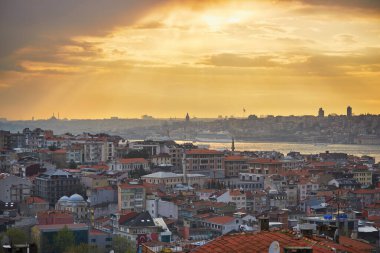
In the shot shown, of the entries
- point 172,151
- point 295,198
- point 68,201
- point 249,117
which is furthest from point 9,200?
point 249,117

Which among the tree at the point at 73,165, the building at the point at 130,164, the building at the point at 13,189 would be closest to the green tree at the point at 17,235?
the building at the point at 13,189

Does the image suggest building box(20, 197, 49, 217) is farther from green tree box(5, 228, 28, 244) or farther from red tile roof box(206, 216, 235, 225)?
red tile roof box(206, 216, 235, 225)

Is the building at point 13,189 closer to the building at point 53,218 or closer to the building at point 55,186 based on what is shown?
the building at point 55,186

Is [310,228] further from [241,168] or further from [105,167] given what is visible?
[241,168]

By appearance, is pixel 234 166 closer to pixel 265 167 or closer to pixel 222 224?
pixel 265 167

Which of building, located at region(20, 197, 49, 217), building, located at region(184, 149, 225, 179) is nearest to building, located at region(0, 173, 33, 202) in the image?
building, located at region(20, 197, 49, 217)
